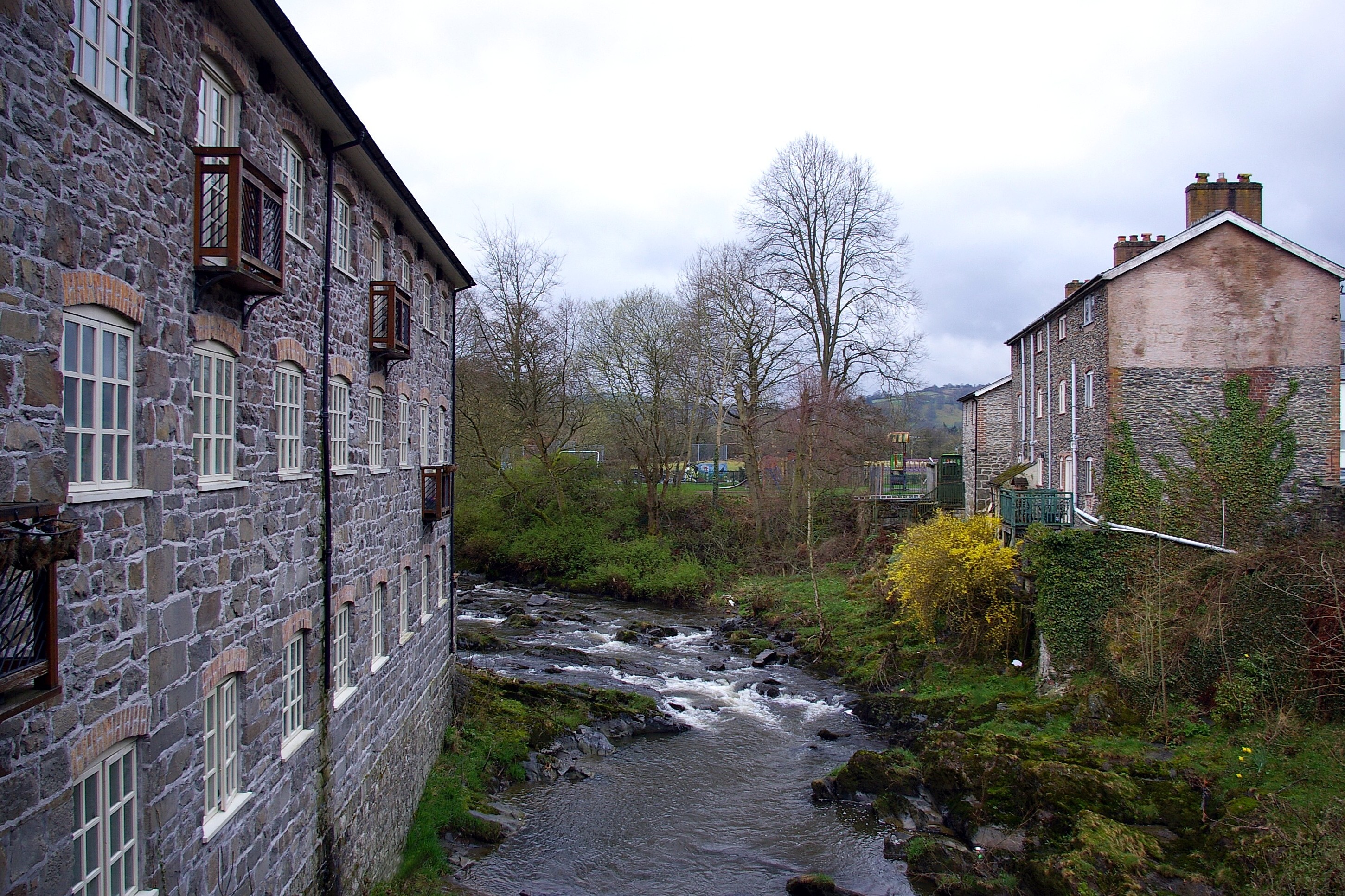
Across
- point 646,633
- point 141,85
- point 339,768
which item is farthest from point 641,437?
point 141,85

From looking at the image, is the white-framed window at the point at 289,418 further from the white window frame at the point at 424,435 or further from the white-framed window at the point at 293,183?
the white window frame at the point at 424,435

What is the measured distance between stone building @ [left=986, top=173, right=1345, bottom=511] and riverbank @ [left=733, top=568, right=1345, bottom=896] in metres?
7.45

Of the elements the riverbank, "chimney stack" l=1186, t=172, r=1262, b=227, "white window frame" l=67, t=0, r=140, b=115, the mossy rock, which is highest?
"chimney stack" l=1186, t=172, r=1262, b=227

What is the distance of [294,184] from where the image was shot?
8766 millimetres

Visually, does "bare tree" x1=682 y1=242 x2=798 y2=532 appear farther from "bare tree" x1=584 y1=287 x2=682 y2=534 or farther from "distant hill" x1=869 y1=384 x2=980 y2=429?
"distant hill" x1=869 y1=384 x2=980 y2=429

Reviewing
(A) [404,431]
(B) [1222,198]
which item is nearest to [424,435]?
(A) [404,431]

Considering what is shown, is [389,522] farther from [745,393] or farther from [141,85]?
[745,393]

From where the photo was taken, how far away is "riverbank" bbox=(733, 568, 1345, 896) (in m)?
9.93

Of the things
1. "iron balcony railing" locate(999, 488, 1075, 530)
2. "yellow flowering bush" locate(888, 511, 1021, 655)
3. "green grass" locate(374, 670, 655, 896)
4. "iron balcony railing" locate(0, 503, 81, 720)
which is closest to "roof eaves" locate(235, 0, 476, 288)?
"iron balcony railing" locate(0, 503, 81, 720)

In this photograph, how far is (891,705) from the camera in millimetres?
18469

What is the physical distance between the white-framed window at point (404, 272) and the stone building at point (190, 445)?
1762 mm

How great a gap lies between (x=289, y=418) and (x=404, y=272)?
569 cm

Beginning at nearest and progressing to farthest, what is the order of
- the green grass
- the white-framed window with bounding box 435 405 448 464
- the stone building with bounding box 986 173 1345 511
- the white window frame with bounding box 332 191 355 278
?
the white window frame with bounding box 332 191 355 278 < the green grass < the white-framed window with bounding box 435 405 448 464 < the stone building with bounding box 986 173 1345 511

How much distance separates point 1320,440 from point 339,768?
21.5 metres
